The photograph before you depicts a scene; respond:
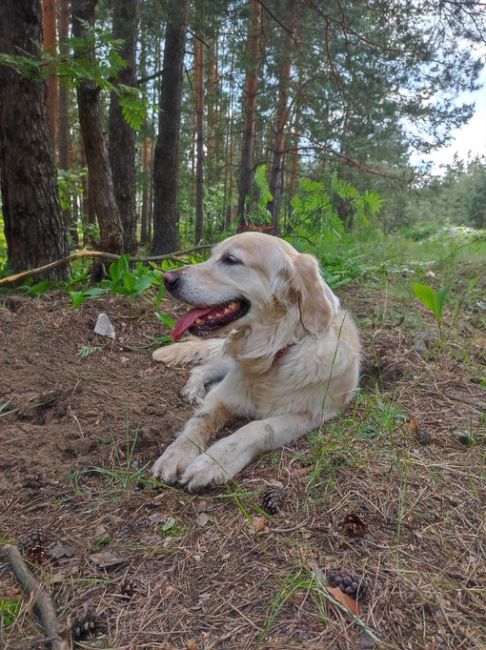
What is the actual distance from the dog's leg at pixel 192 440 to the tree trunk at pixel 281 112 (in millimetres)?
5093

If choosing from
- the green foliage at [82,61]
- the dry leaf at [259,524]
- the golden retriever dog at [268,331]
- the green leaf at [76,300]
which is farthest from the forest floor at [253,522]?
the green foliage at [82,61]

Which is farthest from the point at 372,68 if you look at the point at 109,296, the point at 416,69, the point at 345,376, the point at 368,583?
the point at 368,583

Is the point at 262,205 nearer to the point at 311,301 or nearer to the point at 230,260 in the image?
the point at 230,260

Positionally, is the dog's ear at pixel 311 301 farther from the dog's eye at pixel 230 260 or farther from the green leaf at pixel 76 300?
the green leaf at pixel 76 300

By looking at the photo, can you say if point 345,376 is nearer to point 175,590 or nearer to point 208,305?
point 208,305

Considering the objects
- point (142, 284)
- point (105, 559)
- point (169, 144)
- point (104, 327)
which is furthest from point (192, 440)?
point (169, 144)

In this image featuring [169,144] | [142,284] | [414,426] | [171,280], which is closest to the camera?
[414,426]

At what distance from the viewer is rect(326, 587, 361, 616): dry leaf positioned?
132 centimetres

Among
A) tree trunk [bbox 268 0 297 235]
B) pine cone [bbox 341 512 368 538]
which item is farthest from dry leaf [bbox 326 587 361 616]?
tree trunk [bbox 268 0 297 235]

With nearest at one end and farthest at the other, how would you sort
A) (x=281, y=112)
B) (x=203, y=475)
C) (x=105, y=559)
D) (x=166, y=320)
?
(x=105, y=559) < (x=203, y=475) < (x=166, y=320) < (x=281, y=112)

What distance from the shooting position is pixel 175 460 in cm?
210

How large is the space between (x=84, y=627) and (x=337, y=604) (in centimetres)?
73

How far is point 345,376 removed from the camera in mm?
2580

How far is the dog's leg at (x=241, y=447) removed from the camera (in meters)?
1.99
